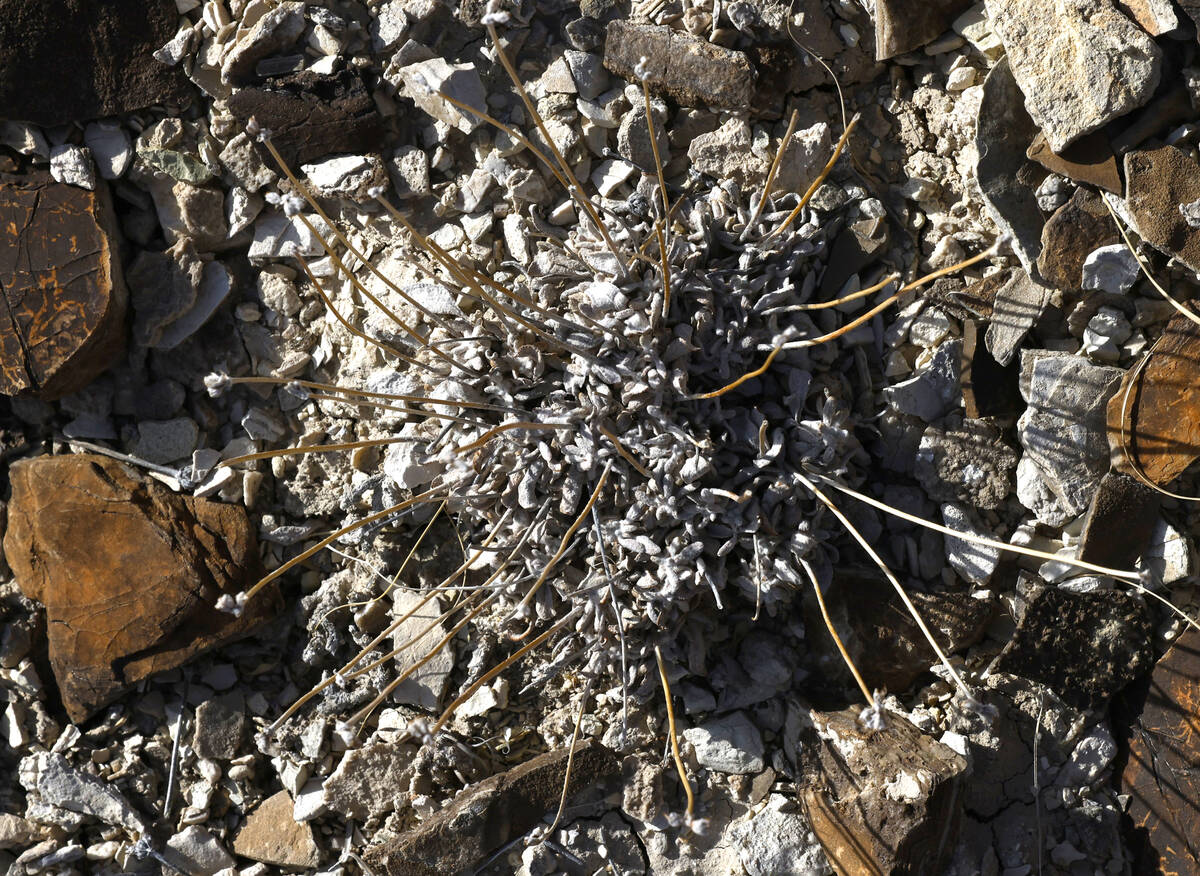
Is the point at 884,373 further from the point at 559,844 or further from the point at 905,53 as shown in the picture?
the point at 559,844

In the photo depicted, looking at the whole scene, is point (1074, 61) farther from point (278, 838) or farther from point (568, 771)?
point (278, 838)

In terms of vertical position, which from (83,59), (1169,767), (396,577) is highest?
(83,59)

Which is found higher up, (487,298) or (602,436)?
(487,298)

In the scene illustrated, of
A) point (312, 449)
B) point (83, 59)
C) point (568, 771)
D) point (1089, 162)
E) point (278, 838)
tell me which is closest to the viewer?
point (312, 449)

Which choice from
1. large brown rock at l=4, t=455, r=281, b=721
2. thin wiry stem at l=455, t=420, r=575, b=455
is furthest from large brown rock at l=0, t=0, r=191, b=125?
thin wiry stem at l=455, t=420, r=575, b=455

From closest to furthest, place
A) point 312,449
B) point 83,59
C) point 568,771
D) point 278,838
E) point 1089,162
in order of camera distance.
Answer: point 312,449 → point 1089,162 → point 568,771 → point 278,838 → point 83,59

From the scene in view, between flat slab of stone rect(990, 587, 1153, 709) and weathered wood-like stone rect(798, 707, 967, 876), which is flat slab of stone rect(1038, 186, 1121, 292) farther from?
weathered wood-like stone rect(798, 707, 967, 876)

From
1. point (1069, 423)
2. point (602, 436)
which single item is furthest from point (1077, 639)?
point (602, 436)
